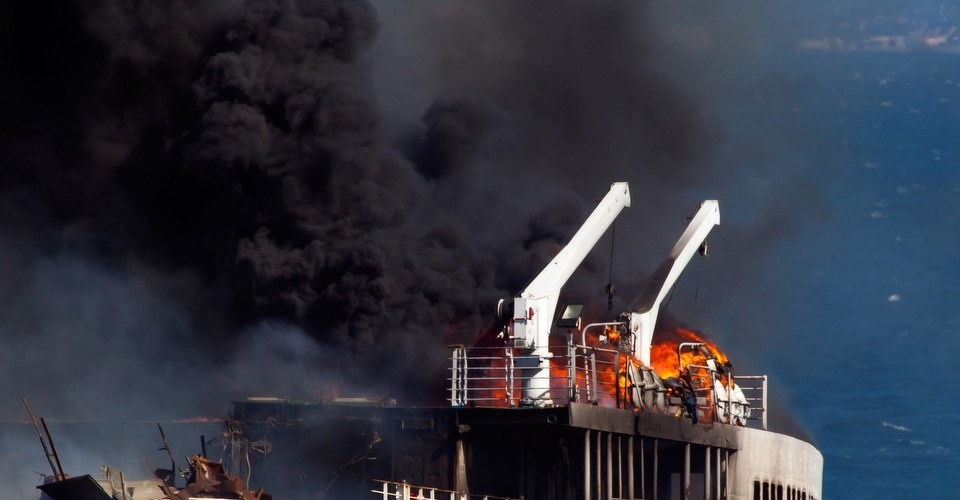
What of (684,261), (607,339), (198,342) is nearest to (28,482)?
(198,342)

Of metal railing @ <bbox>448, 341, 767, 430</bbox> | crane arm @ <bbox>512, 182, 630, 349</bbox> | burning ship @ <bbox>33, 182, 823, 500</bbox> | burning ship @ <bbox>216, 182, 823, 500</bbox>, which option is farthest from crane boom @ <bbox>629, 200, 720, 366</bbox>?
crane arm @ <bbox>512, 182, 630, 349</bbox>

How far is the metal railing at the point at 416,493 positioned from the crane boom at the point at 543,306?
3264mm

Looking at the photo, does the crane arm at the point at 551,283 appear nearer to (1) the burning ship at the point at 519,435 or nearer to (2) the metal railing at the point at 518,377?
(1) the burning ship at the point at 519,435

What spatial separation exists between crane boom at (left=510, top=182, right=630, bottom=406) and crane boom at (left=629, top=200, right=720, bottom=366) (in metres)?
3.69

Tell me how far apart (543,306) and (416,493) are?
7.28m

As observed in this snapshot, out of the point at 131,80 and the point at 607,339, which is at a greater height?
the point at 131,80

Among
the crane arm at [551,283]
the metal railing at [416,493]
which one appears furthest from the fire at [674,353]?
the metal railing at [416,493]

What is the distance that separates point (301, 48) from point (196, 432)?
13.5 meters

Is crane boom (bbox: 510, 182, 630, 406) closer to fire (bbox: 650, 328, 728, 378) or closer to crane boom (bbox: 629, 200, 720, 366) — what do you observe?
crane boom (bbox: 629, 200, 720, 366)

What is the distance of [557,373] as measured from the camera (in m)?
55.0

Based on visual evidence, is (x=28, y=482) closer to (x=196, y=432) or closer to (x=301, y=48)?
(x=196, y=432)

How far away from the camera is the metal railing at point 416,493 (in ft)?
146

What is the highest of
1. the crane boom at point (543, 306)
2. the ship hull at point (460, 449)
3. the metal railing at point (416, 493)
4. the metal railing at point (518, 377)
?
the crane boom at point (543, 306)

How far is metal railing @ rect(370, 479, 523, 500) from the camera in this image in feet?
146
